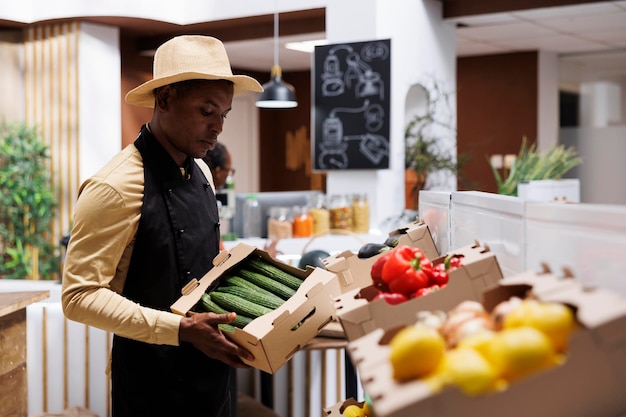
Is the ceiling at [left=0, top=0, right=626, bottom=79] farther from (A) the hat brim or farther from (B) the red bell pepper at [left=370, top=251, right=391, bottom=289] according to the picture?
(B) the red bell pepper at [left=370, top=251, right=391, bottom=289]

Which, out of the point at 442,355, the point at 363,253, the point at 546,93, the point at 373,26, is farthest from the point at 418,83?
the point at 442,355

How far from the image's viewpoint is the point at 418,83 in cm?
700

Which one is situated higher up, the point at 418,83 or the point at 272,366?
the point at 418,83

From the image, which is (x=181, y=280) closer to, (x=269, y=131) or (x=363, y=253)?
(x=363, y=253)

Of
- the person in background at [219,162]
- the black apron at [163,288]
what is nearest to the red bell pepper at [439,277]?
the black apron at [163,288]

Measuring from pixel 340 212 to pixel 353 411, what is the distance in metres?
4.64

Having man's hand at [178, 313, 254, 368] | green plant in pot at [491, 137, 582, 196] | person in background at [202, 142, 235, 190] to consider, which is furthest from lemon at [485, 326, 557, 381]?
green plant in pot at [491, 137, 582, 196]

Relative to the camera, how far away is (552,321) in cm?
103

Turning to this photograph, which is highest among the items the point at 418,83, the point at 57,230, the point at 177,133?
the point at 418,83

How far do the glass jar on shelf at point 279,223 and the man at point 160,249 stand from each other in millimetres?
3967

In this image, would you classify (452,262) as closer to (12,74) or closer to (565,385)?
(565,385)

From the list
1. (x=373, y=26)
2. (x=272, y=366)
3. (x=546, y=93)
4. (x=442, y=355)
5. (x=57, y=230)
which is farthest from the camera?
(x=546, y=93)

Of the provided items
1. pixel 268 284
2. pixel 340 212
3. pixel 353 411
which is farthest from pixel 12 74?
pixel 353 411

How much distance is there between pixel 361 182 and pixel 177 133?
4665 millimetres
